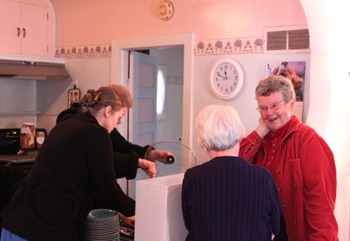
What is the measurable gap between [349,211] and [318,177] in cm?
127

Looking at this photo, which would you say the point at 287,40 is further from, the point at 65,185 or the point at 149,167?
the point at 65,185

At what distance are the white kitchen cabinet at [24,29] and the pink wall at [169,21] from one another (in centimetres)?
16

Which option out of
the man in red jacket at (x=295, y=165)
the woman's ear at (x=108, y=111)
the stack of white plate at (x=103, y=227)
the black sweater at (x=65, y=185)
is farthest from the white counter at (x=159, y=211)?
the woman's ear at (x=108, y=111)

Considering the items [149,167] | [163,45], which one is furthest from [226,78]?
[149,167]

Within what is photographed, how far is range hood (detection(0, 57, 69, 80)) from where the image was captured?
4039mm

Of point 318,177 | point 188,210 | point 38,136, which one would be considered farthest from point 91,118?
point 38,136

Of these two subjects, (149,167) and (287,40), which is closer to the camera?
(149,167)

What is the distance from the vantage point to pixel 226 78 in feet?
10.7

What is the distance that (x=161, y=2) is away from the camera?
3643 millimetres

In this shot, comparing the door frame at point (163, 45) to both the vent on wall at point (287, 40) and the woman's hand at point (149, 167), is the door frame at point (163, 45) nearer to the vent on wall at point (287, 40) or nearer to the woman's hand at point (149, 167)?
the vent on wall at point (287, 40)

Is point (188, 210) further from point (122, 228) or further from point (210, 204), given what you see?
point (122, 228)

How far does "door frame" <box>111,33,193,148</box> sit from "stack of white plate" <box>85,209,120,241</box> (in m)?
1.67

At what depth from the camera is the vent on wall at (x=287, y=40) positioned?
2.87m

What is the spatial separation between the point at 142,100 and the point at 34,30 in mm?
1384
